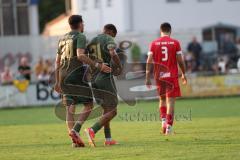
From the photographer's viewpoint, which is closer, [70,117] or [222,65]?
[70,117]

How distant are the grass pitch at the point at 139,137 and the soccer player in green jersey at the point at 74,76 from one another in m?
0.46

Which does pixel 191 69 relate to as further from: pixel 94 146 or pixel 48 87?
pixel 94 146

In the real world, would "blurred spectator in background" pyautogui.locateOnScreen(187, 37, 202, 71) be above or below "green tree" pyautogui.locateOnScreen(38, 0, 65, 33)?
below

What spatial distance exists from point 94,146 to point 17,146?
1568 mm

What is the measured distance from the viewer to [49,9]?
8981cm

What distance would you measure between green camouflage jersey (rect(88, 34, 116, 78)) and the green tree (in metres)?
72.9

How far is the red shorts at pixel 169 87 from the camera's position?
1795 centimetres

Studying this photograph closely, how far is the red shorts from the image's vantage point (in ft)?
58.9

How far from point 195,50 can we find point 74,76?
24.9 m

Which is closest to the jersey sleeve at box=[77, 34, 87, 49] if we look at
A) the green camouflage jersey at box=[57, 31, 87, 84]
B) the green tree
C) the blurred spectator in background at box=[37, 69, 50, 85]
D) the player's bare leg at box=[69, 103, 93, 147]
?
the green camouflage jersey at box=[57, 31, 87, 84]

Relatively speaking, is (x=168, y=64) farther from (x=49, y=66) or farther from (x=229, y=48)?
(x=229, y=48)

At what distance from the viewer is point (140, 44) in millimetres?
41844

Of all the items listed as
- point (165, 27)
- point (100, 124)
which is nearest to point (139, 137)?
point (100, 124)

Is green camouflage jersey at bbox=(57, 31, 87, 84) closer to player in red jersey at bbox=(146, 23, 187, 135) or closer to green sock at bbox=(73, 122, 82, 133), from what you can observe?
green sock at bbox=(73, 122, 82, 133)
